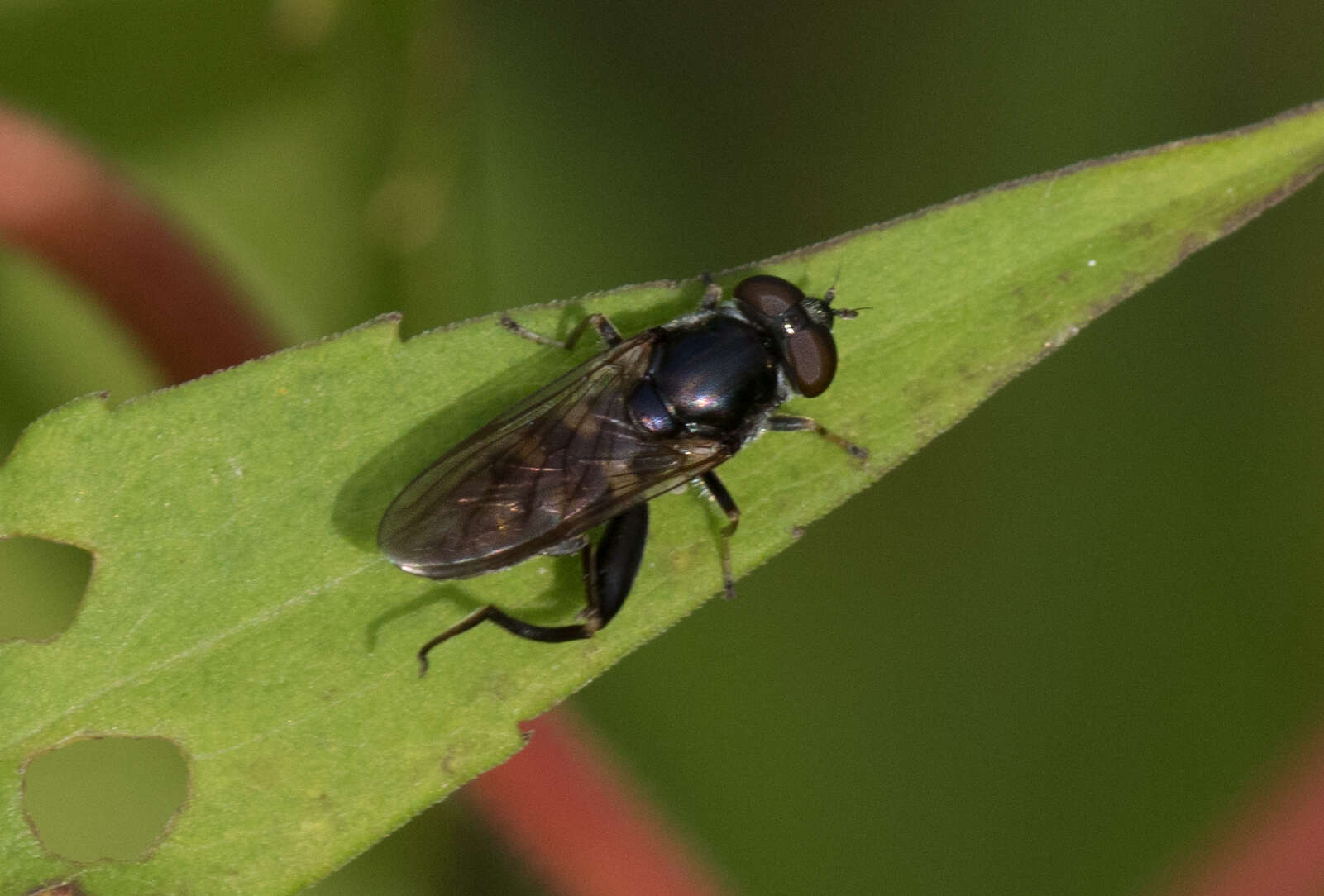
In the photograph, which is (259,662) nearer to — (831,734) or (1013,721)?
(831,734)

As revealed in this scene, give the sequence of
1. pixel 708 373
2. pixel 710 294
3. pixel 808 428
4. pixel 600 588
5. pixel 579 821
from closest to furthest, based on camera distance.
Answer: pixel 600 588
pixel 808 428
pixel 579 821
pixel 710 294
pixel 708 373

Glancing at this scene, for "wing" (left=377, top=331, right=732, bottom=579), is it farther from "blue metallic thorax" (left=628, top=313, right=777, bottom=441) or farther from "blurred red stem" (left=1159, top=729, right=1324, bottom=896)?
"blurred red stem" (left=1159, top=729, right=1324, bottom=896)

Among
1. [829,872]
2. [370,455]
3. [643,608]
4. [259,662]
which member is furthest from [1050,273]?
[829,872]

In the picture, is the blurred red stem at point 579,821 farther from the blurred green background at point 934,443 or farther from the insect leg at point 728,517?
the blurred green background at point 934,443

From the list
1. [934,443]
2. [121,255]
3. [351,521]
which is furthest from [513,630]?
[934,443]

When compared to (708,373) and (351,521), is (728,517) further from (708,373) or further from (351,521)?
(351,521)

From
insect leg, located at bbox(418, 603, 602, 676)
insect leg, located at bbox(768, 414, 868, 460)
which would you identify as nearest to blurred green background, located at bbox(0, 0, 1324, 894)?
insect leg, located at bbox(768, 414, 868, 460)
